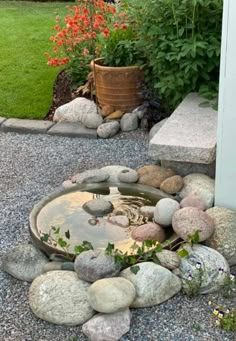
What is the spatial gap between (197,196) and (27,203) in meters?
1.07

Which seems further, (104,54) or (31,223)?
(104,54)

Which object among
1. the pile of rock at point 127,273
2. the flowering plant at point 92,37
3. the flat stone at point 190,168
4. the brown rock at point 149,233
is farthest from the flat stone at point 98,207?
the flowering plant at point 92,37

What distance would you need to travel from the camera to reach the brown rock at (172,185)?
10.5ft

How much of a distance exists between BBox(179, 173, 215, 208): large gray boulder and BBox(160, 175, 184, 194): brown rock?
0.03 m

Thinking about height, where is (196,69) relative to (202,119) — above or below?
above

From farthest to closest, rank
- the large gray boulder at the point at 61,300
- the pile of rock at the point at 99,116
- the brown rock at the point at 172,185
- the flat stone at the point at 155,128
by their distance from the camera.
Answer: the pile of rock at the point at 99,116, the flat stone at the point at 155,128, the brown rock at the point at 172,185, the large gray boulder at the point at 61,300

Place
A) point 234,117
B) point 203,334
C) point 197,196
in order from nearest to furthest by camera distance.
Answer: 1. point 203,334
2. point 234,117
3. point 197,196

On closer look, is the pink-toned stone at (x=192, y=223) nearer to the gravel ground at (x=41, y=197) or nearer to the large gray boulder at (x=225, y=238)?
the large gray boulder at (x=225, y=238)

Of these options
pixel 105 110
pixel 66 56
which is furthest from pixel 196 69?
pixel 66 56

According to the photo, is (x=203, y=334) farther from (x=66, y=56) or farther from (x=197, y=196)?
(x=66, y=56)

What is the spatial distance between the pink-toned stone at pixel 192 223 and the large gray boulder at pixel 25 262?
26.0 inches

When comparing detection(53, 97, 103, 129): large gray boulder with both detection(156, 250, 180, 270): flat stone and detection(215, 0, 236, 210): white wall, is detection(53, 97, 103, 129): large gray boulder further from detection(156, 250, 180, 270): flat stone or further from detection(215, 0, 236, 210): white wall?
detection(156, 250, 180, 270): flat stone

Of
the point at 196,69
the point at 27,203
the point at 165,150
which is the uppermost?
the point at 196,69

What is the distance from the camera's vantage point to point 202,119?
12.0 ft
